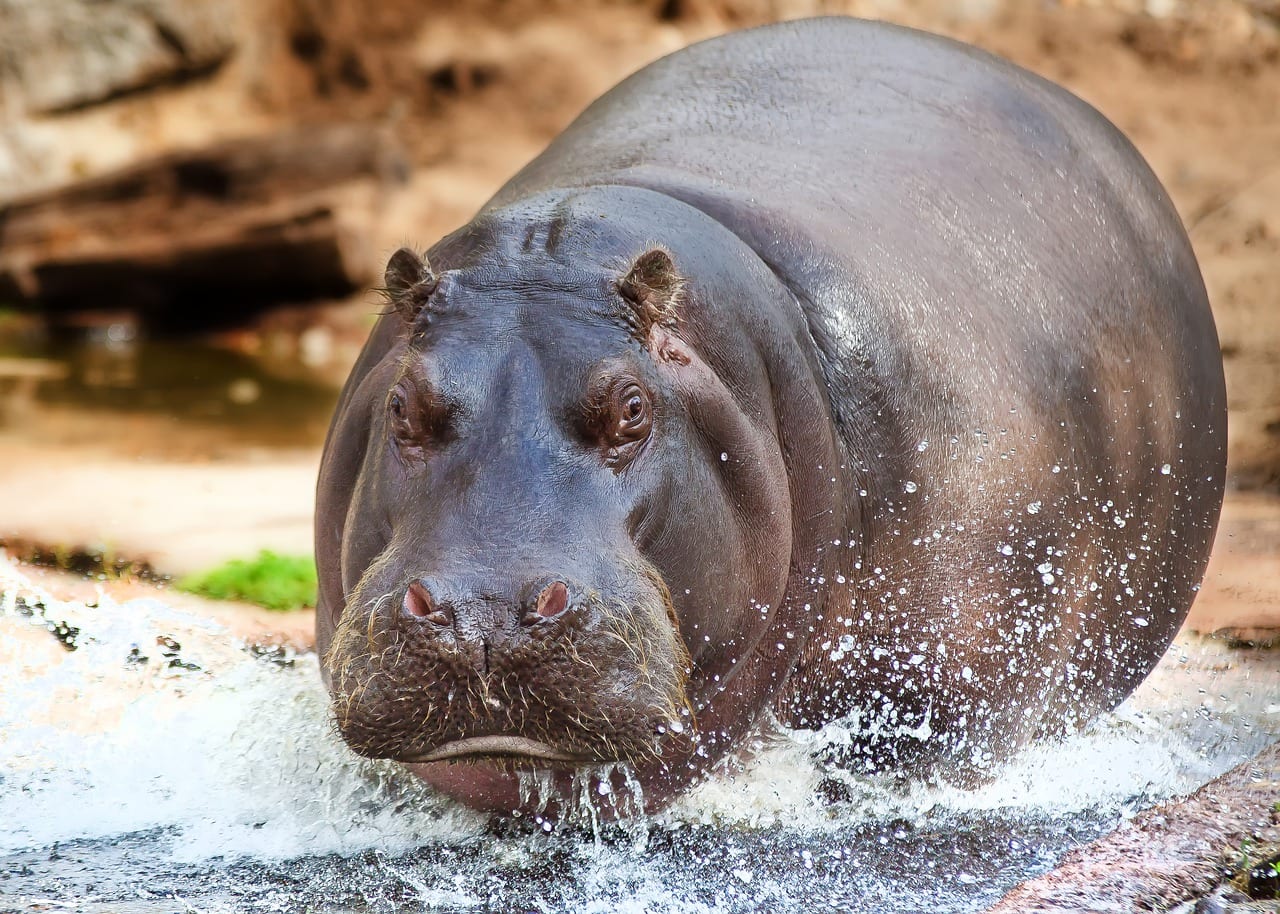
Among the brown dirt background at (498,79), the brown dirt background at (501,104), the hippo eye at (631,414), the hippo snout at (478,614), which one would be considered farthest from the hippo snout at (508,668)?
the brown dirt background at (498,79)

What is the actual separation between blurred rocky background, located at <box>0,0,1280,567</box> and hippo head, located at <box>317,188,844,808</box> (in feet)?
20.2

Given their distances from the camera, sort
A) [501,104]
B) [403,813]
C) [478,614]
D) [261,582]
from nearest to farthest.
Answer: [478,614] < [403,813] < [261,582] < [501,104]

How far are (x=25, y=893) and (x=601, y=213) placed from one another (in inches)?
76.5

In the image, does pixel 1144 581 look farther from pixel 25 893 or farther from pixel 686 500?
pixel 25 893

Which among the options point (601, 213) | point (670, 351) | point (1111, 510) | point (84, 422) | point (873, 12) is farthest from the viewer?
point (873, 12)

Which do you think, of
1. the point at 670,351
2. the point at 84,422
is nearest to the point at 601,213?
the point at 670,351

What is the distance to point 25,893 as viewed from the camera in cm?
350

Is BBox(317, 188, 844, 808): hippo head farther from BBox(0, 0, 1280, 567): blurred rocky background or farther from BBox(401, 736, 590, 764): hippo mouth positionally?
BBox(0, 0, 1280, 567): blurred rocky background

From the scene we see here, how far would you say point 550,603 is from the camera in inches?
124

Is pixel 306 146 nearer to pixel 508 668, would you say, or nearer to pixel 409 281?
pixel 409 281

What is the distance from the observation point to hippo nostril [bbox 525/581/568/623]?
3145 millimetres

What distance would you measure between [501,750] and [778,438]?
1.08 meters

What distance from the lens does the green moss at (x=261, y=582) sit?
251 inches

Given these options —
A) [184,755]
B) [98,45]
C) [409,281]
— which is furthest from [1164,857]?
[98,45]
